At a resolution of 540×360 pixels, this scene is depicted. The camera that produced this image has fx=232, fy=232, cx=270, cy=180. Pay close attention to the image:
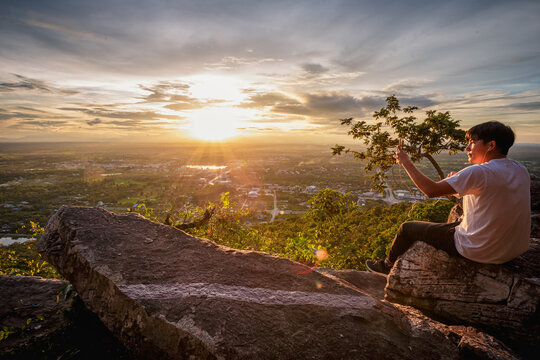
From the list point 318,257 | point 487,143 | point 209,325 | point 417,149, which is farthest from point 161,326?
point 417,149

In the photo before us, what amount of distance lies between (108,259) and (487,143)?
20.8 feet

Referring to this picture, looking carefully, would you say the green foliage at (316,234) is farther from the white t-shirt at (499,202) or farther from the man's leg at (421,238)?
the white t-shirt at (499,202)

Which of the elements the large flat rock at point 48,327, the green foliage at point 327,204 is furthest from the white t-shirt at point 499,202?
the green foliage at point 327,204

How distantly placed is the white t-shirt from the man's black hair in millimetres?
241

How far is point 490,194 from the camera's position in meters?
3.37

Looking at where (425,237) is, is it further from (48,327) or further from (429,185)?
(48,327)

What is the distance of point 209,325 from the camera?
2953 millimetres

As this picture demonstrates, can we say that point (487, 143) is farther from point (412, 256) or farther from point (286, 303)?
point (286, 303)

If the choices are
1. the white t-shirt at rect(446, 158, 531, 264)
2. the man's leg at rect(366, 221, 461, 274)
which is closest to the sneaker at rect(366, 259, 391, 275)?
the man's leg at rect(366, 221, 461, 274)

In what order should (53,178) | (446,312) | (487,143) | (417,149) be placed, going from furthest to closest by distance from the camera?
(53,178) → (417,149) → (446,312) → (487,143)

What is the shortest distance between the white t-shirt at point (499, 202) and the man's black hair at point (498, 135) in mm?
241

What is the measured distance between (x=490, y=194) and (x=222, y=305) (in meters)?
4.18

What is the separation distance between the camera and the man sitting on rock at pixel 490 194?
332 cm

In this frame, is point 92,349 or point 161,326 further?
point 92,349
